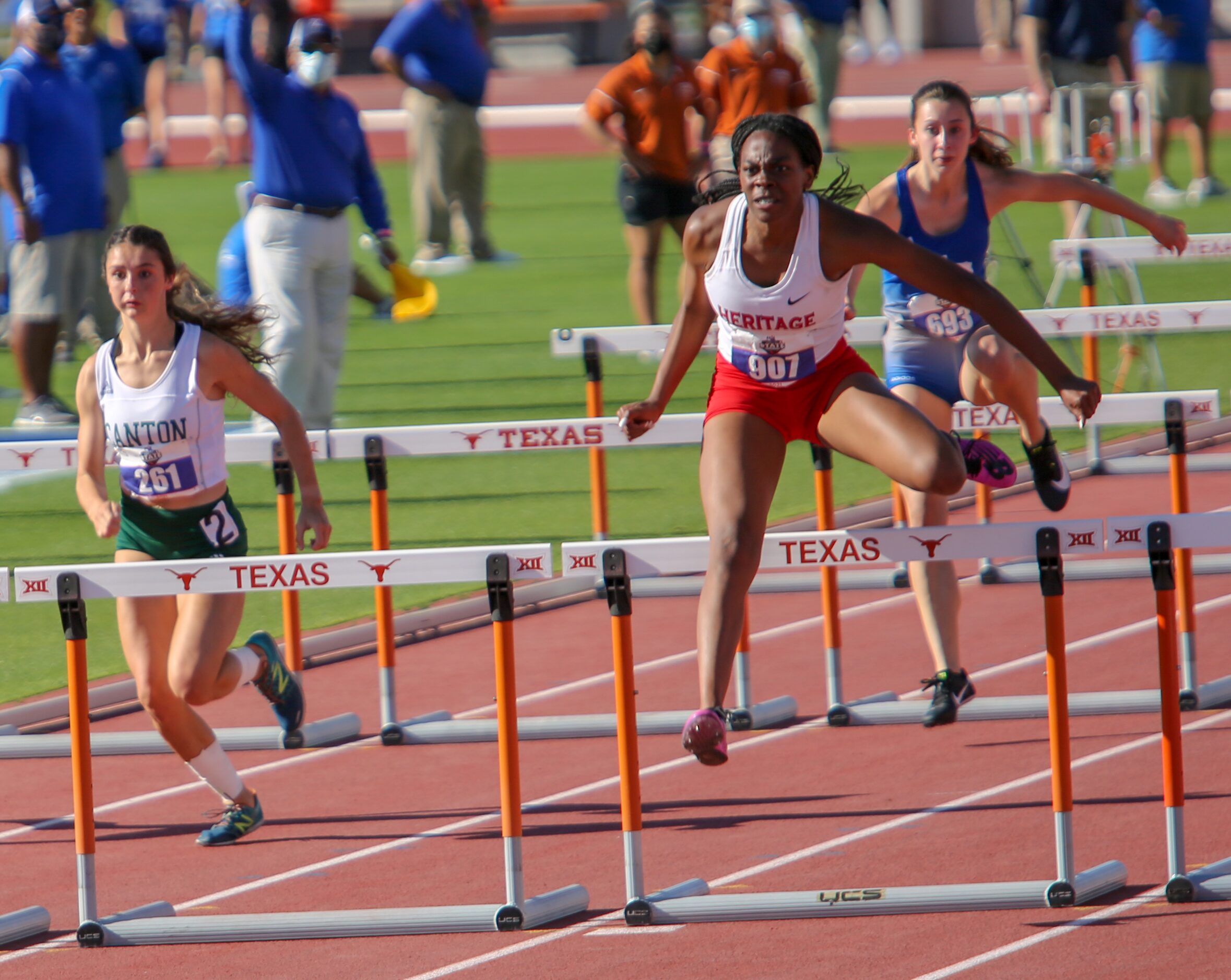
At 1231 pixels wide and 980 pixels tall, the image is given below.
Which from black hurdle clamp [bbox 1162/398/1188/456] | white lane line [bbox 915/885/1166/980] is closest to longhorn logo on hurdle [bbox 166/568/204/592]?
white lane line [bbox 915/885/1166/980]

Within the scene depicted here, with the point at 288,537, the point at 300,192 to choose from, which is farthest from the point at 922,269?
the point at 300,192

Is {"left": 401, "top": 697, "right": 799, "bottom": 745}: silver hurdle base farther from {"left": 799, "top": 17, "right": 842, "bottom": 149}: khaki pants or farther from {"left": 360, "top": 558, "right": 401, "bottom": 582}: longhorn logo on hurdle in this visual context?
{"left": 799, "top": 17, "right": 842, "bottom": 149}: khaki pants

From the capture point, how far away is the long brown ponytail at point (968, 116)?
6.71 metres

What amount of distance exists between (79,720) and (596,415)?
3.67m

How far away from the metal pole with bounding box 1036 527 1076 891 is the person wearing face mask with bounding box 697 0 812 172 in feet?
30.2

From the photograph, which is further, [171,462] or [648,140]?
[648,140]

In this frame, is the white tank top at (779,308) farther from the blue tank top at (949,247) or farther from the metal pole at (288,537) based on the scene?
the metal pole at (288,537)

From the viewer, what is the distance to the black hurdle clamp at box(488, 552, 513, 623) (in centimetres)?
530

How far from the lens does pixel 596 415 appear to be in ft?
28.4

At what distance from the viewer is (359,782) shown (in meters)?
6.99

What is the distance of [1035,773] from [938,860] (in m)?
0.92

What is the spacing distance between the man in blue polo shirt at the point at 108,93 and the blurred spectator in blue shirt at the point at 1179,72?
904 cm

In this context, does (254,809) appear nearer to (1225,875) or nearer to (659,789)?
(659,789)

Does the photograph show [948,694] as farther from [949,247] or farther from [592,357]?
[592,357]
